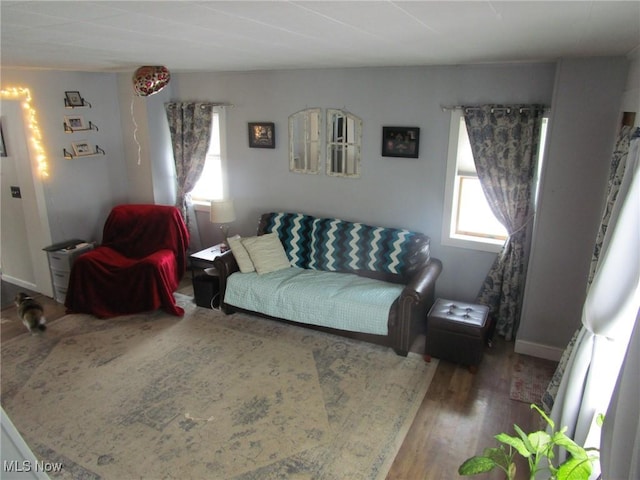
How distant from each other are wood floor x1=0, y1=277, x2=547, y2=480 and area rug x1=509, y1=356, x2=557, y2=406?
0.14 feet

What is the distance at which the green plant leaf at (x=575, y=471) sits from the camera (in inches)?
59.4

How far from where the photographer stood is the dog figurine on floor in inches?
162

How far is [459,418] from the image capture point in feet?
10.2

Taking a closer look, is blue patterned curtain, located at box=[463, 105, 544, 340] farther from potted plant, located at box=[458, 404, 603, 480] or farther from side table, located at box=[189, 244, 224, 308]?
side table, located at box=[189, 244, 224, 308]

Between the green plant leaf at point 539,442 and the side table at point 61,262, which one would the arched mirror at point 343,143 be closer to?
the side table at point 61,262

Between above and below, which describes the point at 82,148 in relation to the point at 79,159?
above

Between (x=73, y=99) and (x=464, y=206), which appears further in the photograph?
(x=73, y=99)

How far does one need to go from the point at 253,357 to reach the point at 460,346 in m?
1.70

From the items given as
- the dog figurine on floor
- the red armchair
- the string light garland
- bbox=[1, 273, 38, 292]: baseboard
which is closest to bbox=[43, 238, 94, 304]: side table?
the red armchair

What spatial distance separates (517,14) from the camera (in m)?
1.75

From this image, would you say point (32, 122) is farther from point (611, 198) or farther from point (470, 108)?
point (611, 198)

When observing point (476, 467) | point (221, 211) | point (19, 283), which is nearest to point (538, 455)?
point (476, 467)

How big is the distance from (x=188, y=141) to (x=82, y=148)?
3.77 ft
